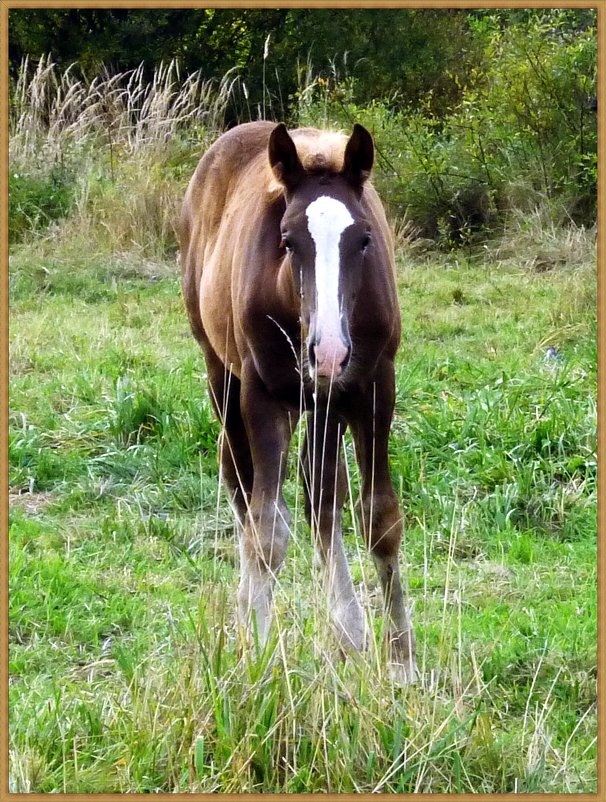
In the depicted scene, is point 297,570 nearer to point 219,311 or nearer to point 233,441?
point 233,441

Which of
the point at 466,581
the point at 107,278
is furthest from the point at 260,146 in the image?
the point at 107,278

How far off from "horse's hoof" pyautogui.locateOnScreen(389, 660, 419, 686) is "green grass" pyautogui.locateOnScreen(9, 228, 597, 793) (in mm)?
72

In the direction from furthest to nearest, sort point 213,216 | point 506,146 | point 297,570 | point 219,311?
1. point 506,146
2. point 213,216
3. point 219,311
4. point 297,570

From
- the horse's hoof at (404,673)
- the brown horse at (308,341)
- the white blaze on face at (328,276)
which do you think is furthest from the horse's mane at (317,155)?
the horse's hoof at (404,673)

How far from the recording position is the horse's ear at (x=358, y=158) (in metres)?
3.93

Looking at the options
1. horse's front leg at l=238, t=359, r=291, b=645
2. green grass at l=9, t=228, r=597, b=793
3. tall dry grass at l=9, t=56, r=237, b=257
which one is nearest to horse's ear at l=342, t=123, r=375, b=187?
horse's front leg at l=238, t=359, r=291, b=645

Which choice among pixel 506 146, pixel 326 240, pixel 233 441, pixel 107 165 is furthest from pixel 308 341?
pixel 107 165

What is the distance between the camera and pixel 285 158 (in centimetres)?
395

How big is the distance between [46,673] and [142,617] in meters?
0.55

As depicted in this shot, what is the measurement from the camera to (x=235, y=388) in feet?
17.1

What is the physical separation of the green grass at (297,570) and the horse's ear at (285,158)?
3.77 feet

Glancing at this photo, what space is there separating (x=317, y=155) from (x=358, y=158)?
151mm

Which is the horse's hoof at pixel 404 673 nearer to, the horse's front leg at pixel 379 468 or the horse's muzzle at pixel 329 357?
the horse's front leg at pixel 379 468

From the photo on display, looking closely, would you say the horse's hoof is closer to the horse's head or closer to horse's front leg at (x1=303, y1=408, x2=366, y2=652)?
horse's front leg at (x1=303, y1=408, x2=366, y2=652)
